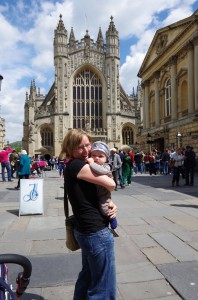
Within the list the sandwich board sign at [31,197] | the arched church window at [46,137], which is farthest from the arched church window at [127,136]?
the sandwich board sign at [31,197]

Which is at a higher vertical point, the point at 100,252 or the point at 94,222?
the point at 94,222

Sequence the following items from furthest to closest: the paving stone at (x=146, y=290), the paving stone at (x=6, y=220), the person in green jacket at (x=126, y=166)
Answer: the person in green jacket at (x=126, y=166)
the paving stone at (x=6, y=220)
the paving stone at (x=146, y=290)

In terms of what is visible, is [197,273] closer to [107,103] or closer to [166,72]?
[166,72]

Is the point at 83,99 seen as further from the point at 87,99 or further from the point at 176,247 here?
the point at 176,247

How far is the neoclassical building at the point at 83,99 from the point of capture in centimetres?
4859

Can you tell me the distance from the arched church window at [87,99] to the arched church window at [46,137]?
14.3 feet

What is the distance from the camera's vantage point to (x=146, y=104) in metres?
32.4

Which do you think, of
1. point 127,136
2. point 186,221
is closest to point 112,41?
point 127,136

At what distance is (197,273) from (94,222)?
6.52ft

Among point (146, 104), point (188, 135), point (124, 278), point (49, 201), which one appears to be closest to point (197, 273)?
point (124, 278)

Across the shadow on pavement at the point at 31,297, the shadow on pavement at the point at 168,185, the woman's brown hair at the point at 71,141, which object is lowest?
the shadow on pavement at the point at 31,297

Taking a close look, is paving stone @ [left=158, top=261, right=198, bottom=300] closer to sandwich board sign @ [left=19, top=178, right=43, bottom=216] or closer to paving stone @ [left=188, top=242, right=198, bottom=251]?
paving stone @ [left=188, top=242, right=198, bottom=251]

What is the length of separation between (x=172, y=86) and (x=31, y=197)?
2071cm

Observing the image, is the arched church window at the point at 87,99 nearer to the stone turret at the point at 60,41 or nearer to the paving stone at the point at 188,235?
the stone turret at the point at 60,41
